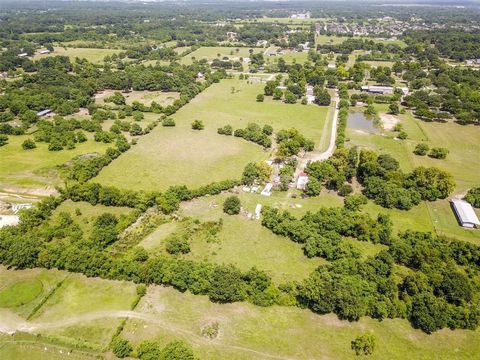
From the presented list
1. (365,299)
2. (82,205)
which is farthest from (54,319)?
(365,299)

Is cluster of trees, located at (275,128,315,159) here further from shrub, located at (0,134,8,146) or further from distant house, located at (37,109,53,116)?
distant house, located at (37,109,53,116)

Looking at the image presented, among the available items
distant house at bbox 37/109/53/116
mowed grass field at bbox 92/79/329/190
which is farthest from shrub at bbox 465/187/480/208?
distant house at bbox 37/109/53/116

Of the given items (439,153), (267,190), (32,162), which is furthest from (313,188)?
(32,162)

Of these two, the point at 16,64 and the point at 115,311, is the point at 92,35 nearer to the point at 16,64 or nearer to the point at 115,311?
the point at 16,64

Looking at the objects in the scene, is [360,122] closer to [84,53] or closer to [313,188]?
[313,188]

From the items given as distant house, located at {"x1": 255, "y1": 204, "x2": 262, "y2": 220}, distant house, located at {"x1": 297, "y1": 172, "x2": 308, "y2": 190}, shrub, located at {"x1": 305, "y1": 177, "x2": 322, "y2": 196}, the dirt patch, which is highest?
shrub, located at {"x1": 305, "y1": 177, "x2": 322, "y2": 196}

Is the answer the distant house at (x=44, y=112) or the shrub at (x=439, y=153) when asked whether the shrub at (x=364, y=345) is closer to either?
the shrub at (x=439, y=153)
